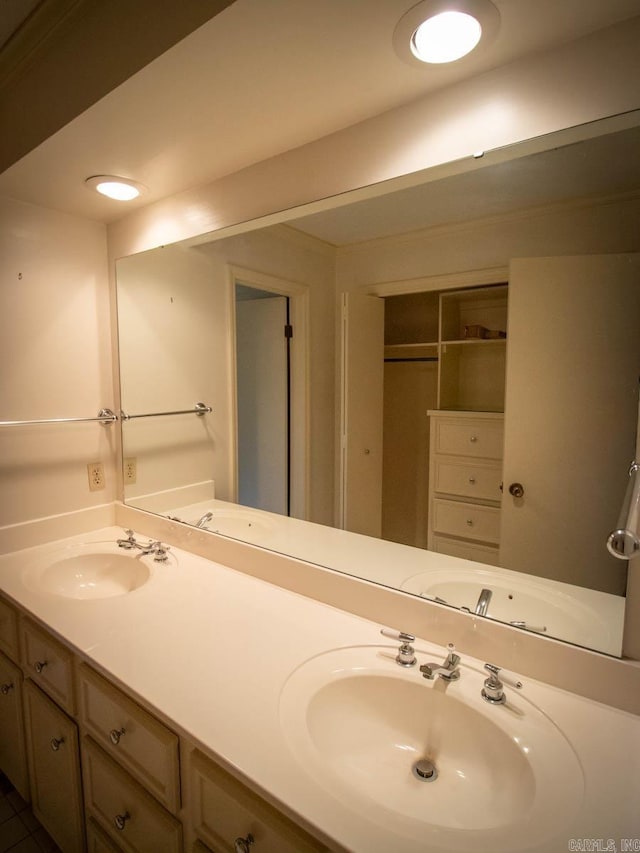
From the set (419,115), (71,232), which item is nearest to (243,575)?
(419,115)

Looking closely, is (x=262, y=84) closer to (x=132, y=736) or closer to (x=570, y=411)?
(x=570, y=411)

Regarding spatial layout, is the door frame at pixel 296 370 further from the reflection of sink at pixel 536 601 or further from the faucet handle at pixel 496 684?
the faucet handle at pixel 496 684

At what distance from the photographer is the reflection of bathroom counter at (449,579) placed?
0.93 meters

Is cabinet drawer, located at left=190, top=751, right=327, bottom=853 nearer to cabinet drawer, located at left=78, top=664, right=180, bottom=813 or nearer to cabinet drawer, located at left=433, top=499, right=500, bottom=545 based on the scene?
cabinet drawer, located at left=78, top=664, right=180, bottom=813

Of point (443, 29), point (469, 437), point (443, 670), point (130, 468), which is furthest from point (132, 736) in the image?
point (443, 29)

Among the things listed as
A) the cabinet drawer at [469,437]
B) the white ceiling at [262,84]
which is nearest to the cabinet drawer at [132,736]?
the cabinet drawer at [469,437]

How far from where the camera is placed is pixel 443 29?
0.81m

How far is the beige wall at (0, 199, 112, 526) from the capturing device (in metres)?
1.60

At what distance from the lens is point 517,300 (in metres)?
1.09

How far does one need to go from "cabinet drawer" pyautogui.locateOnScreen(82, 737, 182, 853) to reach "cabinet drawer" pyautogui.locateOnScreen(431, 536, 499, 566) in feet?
2.72

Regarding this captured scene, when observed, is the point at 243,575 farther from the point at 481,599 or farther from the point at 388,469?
the point at 481,599

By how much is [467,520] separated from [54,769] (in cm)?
135

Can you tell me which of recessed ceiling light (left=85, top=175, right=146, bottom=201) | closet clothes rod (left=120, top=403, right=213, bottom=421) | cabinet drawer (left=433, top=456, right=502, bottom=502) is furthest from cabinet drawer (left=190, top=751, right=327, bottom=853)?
recessed ceiling light (left=85, top=175, right=146, bottom=201)

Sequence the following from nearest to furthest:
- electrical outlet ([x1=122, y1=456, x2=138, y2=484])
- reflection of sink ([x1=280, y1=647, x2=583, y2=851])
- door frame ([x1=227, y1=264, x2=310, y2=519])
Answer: reflection of sink ([x1=280, y1=647, x2=583, y2=851]) < door frame ([x1=227, y1=264, x2=310, y2=519]) < electrical outlet ([x1=122, y1=456, x2=138, y2=484])
